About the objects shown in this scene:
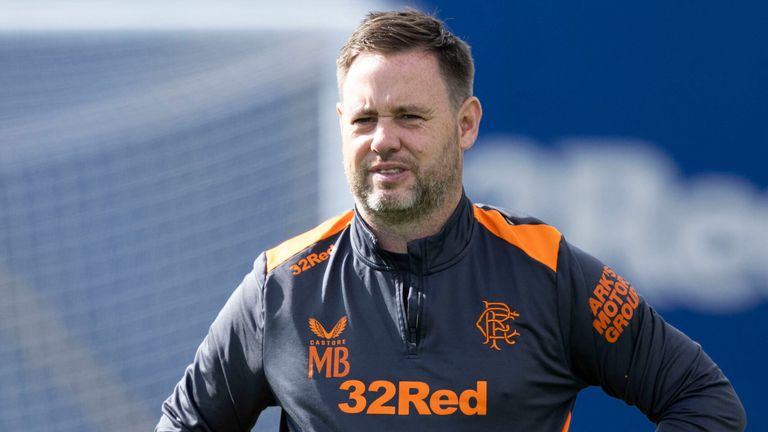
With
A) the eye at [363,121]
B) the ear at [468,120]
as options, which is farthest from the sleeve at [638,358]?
the eye at [363,121]

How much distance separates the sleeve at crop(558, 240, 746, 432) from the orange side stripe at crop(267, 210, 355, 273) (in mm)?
399

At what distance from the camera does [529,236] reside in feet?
5.50

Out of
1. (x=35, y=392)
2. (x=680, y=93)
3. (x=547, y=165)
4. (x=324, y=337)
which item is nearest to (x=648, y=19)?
(x=680, y=93)

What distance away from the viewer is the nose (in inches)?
62.3

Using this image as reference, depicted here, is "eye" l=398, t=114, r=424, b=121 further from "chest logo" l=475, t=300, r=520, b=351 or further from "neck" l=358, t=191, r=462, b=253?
"chest logo" l=475, t=300, r=520, b=351

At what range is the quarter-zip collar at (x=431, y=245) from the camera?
1616 mm

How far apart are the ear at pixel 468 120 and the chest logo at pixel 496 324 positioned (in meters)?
0.30

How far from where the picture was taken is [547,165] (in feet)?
7.52

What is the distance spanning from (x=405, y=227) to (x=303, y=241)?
0.20 metres

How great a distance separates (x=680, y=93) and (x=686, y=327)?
539mm

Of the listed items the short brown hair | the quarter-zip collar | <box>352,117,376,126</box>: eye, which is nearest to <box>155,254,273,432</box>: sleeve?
the quarter-zip collar

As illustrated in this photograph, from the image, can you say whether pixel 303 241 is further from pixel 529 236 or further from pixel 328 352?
pixel 529 236

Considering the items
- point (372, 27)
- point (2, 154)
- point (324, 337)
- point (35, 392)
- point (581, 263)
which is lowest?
point (35, 392)

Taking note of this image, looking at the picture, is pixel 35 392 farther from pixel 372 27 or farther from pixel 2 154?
pixel 372 27
